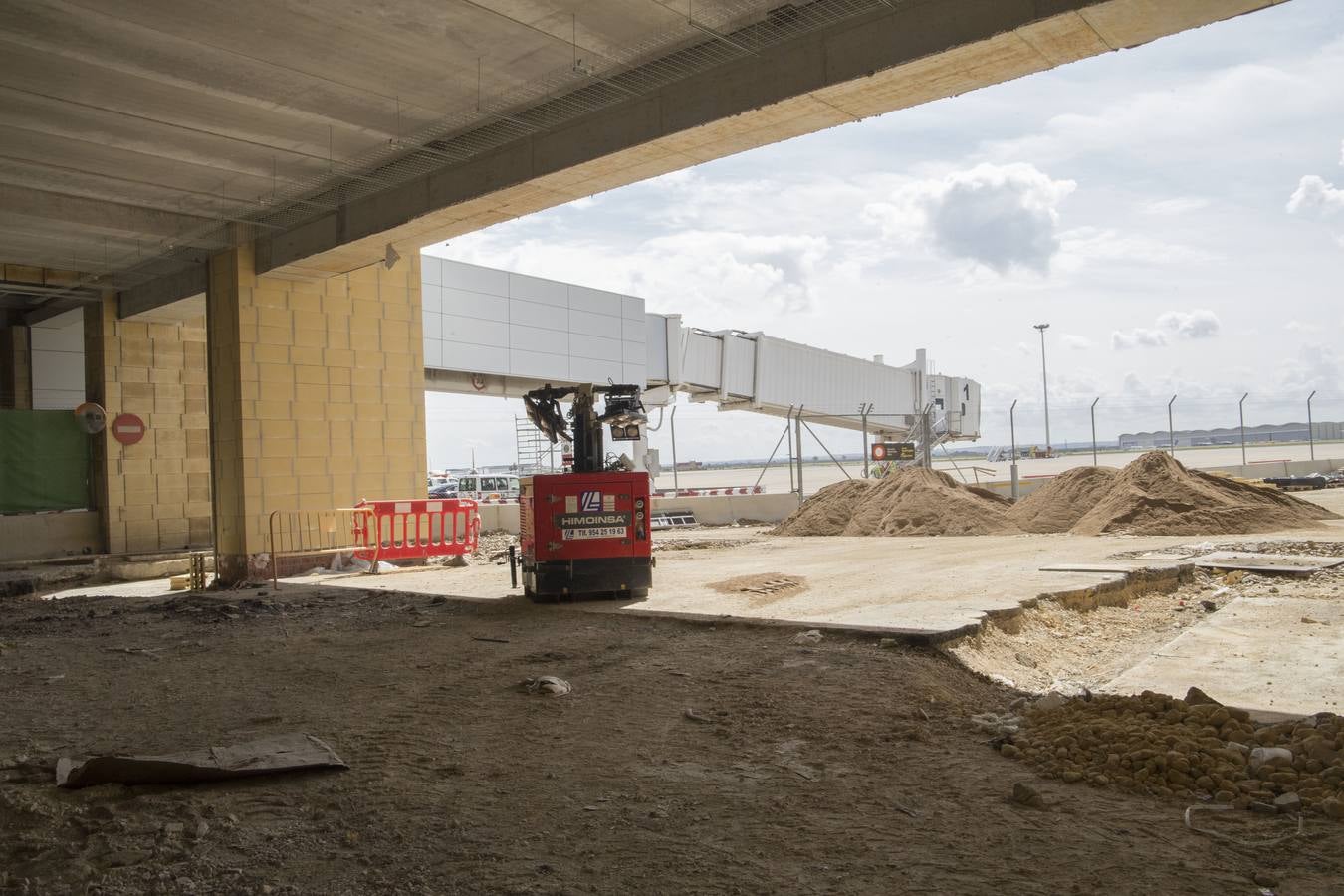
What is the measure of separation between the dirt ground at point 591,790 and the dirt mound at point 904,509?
14.2 m

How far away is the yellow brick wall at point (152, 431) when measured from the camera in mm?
19734

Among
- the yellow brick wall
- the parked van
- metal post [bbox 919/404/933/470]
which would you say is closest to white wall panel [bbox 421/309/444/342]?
the yellow brick wall

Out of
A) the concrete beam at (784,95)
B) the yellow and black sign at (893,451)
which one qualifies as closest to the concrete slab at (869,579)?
the concrete beam at (784,95)

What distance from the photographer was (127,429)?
1980 centimetres

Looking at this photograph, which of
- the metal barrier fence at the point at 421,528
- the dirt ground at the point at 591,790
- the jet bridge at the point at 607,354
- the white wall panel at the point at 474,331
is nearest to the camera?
the dirt ground at the point at 591,790

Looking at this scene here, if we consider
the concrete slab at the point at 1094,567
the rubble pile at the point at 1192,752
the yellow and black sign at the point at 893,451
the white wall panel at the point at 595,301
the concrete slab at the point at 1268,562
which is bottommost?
the rubble pile at the point at 1192,752

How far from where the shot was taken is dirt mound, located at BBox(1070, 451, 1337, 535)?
761 inches

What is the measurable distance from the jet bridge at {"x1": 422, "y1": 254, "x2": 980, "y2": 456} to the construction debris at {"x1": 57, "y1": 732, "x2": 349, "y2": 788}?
59.8ft

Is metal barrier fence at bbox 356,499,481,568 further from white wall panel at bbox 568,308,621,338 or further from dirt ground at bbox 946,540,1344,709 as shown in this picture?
dirt ground at bbox 946,540,1344,709

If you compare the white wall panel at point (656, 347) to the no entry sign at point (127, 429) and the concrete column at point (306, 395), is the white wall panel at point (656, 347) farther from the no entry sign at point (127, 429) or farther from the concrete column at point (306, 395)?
the no entry sign at point (127, 429)

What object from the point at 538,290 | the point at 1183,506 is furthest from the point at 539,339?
the point at 1183,506

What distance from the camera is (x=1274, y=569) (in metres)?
13.1

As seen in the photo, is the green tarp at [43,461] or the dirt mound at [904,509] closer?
the green tarp at [43,461]

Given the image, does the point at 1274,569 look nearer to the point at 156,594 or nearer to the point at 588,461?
the point at 588,461
